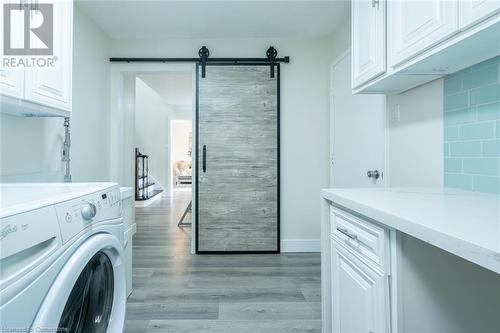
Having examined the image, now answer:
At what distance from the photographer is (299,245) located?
3.08 m

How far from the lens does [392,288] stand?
0.85 metres

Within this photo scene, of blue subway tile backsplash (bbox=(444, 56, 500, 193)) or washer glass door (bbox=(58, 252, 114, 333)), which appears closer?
washer glass door (bbox=(58, 252, 114, 333))

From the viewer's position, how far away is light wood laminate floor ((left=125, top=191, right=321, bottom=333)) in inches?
67.0

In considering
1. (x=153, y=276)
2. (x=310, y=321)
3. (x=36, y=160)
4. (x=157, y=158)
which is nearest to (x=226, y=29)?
(x=36, y=160)

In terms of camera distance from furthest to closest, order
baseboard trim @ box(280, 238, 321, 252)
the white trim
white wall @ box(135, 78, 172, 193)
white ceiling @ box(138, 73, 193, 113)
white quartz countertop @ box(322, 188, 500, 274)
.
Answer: white wall @ box(135, 78, 172, 193), white ceiling @ box(138, 73, 193, 113), baseboard trim @ box(280, 238, 321, 252), the white trim, white quartz countertop @ box(322, 188, 500, 274)

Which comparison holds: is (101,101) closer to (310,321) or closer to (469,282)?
(310,321)

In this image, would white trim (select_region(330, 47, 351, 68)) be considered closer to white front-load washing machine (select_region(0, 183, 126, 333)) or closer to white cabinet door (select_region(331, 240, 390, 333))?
white cabinet door (select_region(331, 240, 390, 333))

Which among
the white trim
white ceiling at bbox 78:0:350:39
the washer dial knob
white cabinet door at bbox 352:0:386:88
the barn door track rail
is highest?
white ceiling at bbox 78:0:350:39

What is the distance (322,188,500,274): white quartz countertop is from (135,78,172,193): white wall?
283 inches

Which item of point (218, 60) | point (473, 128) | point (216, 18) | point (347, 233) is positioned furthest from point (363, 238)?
point (218, 60)

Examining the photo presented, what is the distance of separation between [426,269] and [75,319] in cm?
119

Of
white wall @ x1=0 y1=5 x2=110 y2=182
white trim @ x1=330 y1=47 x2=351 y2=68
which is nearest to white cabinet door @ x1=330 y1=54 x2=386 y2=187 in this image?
white trim @ x1=330 y1=47 x2=351 y2=68

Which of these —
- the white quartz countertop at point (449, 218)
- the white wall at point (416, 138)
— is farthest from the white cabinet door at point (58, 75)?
the white wall at point (416, 138)

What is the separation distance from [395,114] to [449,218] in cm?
127
